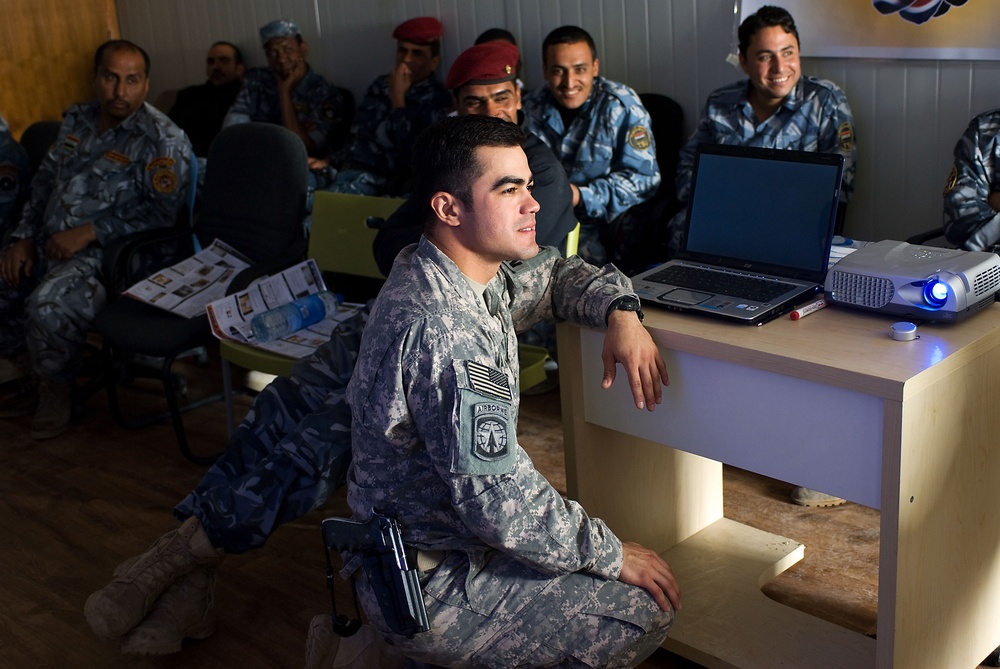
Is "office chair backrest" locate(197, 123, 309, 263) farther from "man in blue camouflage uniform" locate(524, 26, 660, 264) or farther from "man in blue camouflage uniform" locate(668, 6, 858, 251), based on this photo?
"man in blue camouflage uniform" locate(668, 6, 858, 251)

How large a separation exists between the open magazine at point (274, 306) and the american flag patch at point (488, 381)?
136 centimetres

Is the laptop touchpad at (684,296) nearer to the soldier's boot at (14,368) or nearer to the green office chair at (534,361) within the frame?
the green office chair at (534,361)

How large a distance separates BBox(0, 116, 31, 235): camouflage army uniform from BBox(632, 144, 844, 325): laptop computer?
301 cm

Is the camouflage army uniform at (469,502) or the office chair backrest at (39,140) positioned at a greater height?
the office chair backrest at (39,140)

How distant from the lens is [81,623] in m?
2.46

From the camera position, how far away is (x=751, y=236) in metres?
2.05

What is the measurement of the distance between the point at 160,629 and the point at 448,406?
102 centimetres

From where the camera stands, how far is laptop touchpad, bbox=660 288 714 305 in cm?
196

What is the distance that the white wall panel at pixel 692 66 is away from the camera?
3.53m

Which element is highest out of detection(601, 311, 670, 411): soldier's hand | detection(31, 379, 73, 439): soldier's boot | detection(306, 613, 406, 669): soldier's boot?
detection(601, 311, 670, 411): soldier's hand

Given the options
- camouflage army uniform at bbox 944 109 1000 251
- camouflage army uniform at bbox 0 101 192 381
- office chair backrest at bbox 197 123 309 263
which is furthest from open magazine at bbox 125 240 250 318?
camouflage army uniform at bbox 944 109 1000 251

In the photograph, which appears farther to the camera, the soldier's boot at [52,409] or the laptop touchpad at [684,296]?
the soldier's boot at [52,409]

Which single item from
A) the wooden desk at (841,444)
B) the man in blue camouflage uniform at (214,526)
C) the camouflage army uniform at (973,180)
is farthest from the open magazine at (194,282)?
the camouflage army uniform at (973,180)

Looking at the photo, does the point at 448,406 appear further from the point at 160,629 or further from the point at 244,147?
the point at 244,147
